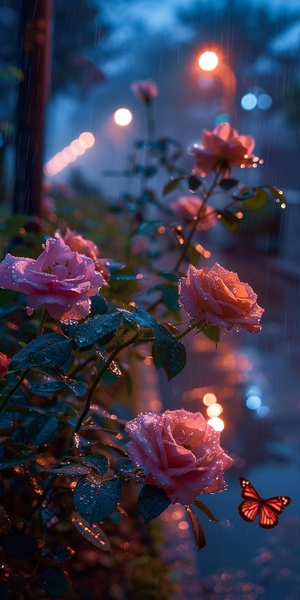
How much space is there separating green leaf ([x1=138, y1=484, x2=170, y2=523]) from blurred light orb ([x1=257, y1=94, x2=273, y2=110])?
20974mm

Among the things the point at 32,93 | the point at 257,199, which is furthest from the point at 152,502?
the point at 32,93

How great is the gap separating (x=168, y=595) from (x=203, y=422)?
6.35 feet

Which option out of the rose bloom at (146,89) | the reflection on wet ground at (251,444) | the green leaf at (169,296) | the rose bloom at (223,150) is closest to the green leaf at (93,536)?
the green leaf at (169,296)

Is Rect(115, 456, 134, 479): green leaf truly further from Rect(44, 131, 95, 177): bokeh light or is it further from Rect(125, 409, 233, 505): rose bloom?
Rect(44, 131, 95, 177): bokeh light

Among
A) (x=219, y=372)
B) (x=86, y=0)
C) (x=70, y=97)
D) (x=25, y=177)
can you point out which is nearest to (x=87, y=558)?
(x=25, y=177)

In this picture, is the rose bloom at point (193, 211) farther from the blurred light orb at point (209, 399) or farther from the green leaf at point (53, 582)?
the blurred light orb at point (209, 399)

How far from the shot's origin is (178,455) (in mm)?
1097

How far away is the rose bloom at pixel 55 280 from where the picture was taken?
114 centimetres

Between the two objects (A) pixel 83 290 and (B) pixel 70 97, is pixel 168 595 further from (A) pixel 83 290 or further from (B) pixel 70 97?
(B) pixel 70 97

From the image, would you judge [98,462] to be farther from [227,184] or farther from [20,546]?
[227,184]

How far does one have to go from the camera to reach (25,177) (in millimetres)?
2873

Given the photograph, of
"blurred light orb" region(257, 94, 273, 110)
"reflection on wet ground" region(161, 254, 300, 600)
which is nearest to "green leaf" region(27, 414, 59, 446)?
"reflection on wet ground" region(161, 254, 300, 600)

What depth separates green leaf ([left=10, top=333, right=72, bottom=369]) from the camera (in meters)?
1.13

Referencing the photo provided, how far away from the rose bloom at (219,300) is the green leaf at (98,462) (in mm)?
281
